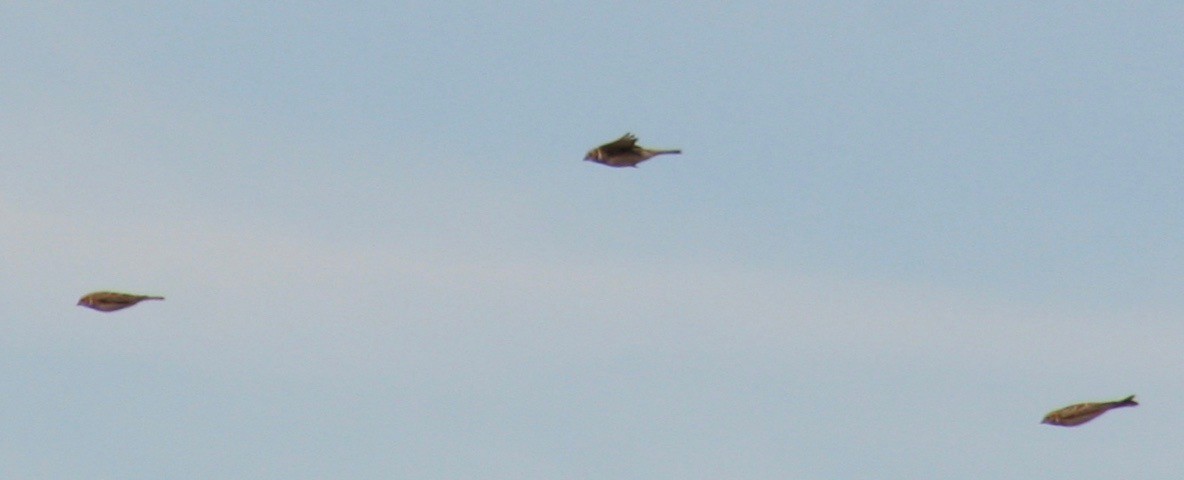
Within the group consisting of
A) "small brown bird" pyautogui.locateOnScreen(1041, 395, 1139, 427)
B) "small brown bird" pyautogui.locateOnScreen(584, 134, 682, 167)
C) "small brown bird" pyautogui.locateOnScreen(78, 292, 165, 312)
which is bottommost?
"small brown bird" pyautogui.locateOnScreen(1041, 395, 1139, 427)

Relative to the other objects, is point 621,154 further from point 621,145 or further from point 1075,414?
point 1075,414

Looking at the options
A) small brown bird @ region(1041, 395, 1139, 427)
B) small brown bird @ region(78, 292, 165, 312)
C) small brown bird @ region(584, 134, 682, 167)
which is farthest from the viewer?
small brown bird @ region(78, 292, 165, 312)

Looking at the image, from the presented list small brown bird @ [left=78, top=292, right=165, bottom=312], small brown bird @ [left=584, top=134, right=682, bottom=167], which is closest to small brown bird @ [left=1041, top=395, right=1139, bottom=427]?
small brown bird @ [left=584, top=134, right=682, bottom=167]

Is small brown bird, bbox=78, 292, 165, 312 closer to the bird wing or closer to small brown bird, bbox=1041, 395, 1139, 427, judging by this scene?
the bird wing

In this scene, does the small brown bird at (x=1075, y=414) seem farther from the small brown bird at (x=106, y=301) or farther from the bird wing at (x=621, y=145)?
the small brown bird at (x=106, y=301)

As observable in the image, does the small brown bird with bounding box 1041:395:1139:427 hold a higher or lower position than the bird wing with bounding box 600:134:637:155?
lower

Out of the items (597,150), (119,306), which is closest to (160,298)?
(119,306)

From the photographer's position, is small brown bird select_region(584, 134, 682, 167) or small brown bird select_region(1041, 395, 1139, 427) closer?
small brown bird select_region(1041, 395, 1139, 427)

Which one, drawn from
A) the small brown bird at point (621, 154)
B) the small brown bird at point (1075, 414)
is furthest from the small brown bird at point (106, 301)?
the small brown bird at point (1075, 414)

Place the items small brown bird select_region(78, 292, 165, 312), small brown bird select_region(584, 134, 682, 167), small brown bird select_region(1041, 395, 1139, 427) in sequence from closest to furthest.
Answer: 1. small brown bird select_region(1041, 395, 1139, 427)
2. small brown bird select_region(584, 134, 682, 167)
3. small brown bird select_region(78, 292, 165, 312)
